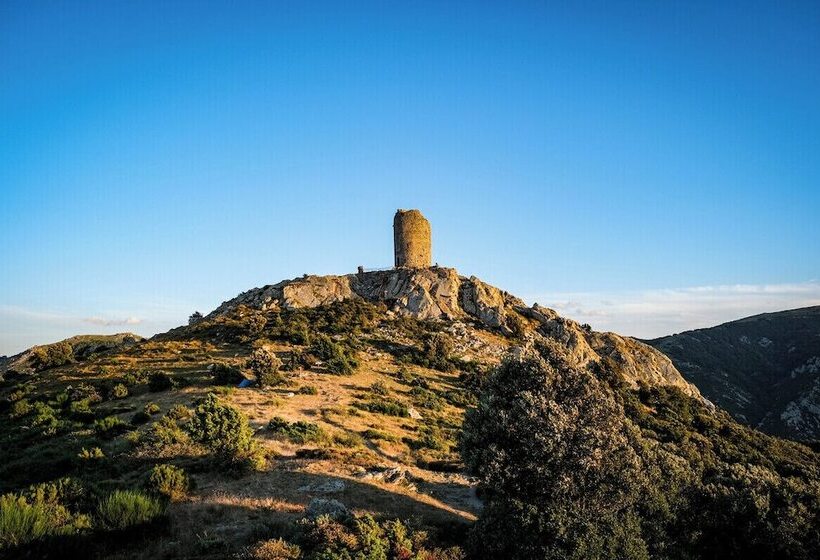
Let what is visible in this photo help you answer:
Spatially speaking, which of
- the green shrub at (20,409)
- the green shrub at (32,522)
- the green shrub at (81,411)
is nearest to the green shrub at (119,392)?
the green shrub at (81,411)

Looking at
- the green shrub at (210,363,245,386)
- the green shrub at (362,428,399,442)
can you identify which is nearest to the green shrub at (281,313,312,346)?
the green shrub at (210,363,245,386)

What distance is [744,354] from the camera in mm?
122625

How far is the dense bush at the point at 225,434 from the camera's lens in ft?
65.1

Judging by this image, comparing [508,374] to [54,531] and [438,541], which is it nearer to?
[438,541]

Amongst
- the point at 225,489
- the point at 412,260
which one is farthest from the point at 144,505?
the point at 412,260

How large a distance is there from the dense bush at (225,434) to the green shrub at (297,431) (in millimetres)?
3921

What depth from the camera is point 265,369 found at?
36375mm

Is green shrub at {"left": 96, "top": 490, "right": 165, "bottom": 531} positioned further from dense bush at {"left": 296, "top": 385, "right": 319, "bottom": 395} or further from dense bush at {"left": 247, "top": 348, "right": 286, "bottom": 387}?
dense bush at {"left": 247, "top": 348, "right": 286, "bottom": 387}

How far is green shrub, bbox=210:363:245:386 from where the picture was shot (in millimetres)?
35531

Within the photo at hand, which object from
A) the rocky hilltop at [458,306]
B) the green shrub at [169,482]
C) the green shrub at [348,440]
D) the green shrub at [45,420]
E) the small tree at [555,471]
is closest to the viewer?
the small tree at [555,471]

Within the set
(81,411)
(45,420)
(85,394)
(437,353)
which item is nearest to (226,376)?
(81,411)

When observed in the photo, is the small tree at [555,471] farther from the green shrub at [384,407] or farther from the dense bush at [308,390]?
the dense bush at [308,390]

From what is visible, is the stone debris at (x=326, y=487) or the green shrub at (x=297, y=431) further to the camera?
the green shrub at (x=297, y=431)

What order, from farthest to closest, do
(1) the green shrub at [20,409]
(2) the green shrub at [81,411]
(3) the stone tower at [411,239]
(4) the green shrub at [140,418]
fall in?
(3) the stone tower at [411,239], (1) the green shrub at [20,409], (2) the green shrub at [81,411], (4) the green shrub at [140,418]
